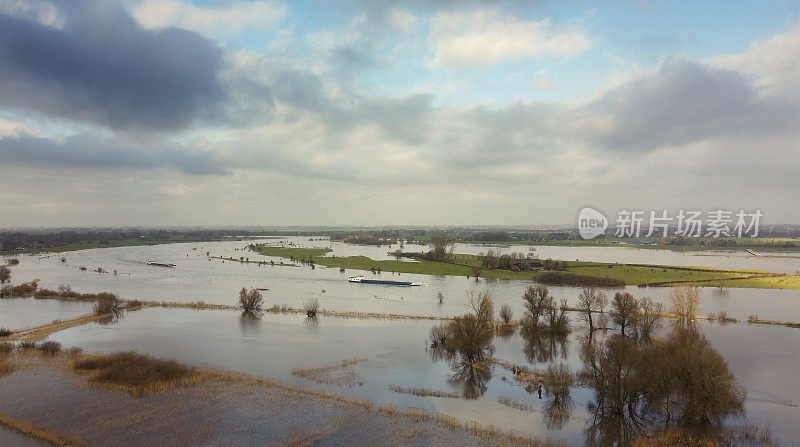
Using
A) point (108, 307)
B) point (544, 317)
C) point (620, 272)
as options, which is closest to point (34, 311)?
point (108, 307)

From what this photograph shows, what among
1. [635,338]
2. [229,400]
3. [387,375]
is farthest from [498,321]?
[229,400]

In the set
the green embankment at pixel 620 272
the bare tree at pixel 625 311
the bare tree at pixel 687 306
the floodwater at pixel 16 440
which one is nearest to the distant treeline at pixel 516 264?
the green embankment at pixel 620 272

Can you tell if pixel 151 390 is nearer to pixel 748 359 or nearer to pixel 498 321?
pixel 498 321

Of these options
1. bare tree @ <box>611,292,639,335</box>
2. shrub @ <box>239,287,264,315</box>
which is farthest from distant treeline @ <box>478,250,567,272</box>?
shrub @ <box>239,287,264,315</box>

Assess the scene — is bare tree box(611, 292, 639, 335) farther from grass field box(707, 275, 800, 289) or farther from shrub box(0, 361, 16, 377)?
shrub box(0, 361, 16, 377)

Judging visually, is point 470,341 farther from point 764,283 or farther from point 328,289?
point 764,283

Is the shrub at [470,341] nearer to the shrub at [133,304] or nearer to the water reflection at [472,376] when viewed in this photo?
the water reflection at [472,376]
